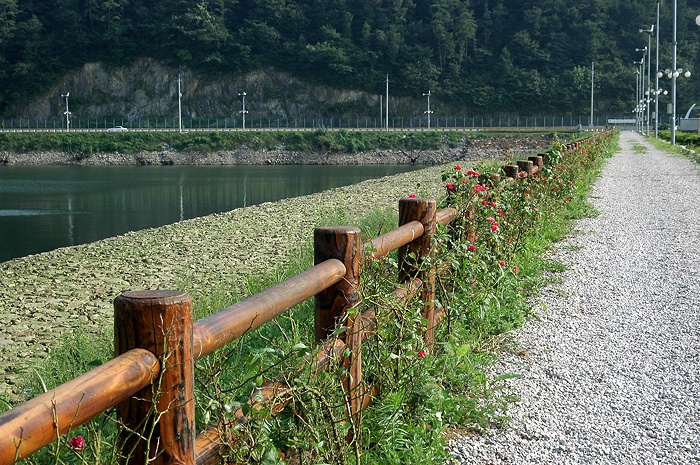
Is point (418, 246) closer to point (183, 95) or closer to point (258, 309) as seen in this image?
point (258, 309)

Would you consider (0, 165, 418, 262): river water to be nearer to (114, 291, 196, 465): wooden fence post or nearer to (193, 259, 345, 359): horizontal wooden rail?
(193, 259, 345, 359): horizontal wooden rail

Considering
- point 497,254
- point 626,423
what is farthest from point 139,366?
point 497,254

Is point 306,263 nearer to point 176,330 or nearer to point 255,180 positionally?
point 176,330

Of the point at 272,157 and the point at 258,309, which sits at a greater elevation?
the point at 258,309

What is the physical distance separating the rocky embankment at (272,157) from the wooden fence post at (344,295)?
243 ft

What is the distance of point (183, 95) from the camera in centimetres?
10919

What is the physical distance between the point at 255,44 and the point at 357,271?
11036cm

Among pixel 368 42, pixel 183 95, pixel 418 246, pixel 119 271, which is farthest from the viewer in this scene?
pixel 368 42

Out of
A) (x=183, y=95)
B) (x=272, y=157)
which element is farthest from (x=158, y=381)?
(x=183, y=95)

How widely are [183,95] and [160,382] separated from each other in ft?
363

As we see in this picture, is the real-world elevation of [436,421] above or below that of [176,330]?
below

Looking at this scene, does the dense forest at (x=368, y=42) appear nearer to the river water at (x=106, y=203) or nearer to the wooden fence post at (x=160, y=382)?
the river water at (x=106, y=203)

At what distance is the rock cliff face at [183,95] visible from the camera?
108 metres

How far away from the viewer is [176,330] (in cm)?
214
